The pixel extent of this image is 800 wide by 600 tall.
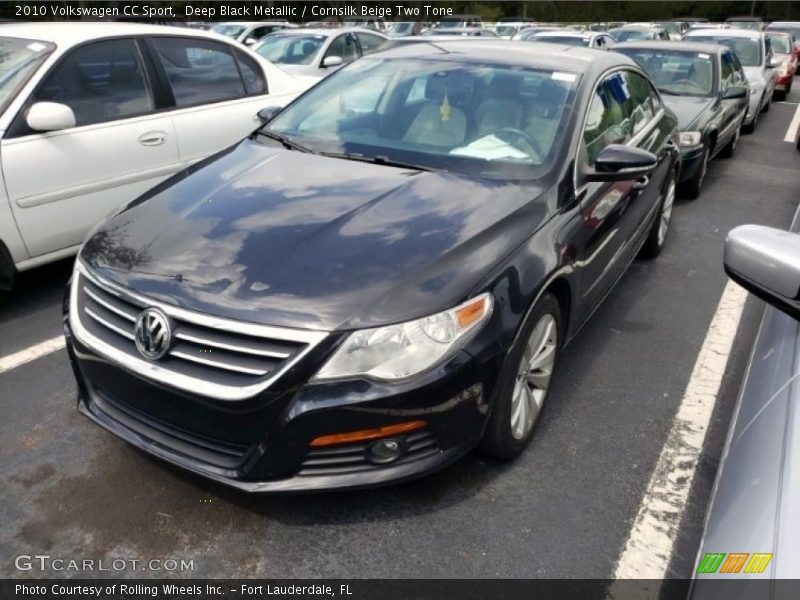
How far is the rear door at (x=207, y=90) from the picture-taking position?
4.71 m

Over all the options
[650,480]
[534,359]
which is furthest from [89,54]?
[650,480]

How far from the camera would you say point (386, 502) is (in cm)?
257

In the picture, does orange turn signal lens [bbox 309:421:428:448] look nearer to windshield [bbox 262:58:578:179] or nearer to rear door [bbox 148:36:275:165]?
windshield [bbox 262:58:578:179]

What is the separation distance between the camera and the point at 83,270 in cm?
260

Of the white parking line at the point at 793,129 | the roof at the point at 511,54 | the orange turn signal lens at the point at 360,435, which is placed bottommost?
the white parking line at the point at 793,129

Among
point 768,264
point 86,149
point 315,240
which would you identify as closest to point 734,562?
point 768,264

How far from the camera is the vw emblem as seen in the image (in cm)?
220

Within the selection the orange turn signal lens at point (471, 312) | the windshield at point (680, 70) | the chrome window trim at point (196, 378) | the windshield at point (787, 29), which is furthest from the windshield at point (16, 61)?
the windshield at point (787, 29)

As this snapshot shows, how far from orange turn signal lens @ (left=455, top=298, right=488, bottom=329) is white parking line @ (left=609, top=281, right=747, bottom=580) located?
3.26 ft

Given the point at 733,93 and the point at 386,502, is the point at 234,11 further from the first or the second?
the point at 386,502

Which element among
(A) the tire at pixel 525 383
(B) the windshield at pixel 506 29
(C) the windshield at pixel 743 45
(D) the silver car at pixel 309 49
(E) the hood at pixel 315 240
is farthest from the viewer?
(B) the windshield at pixel 506 29

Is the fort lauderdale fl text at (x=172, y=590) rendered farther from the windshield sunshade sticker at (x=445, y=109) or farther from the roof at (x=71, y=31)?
the roof at (x=71, y=31)

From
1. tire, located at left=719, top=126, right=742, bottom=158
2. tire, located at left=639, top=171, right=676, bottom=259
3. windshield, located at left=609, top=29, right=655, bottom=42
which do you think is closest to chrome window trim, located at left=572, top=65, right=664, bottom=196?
tire, located at left=639, top=171, right=676, bottom=259

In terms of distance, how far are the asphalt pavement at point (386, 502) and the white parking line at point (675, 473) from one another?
0.12ft
